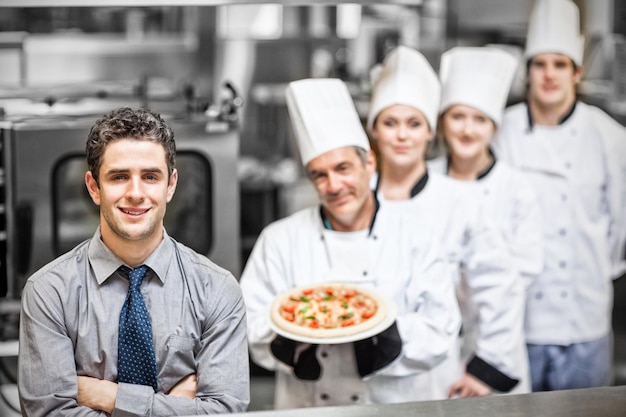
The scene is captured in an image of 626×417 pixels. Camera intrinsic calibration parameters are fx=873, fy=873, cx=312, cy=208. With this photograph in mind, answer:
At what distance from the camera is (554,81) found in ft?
9.36

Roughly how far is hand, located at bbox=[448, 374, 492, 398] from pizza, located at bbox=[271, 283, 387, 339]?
62cm

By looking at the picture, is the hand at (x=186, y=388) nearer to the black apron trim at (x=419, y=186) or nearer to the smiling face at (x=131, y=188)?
the smiling face at (x=131, y=188)

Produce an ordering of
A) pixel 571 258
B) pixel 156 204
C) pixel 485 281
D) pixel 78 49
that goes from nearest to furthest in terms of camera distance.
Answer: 1. pixel 156 204
2. pixel 485 281
3. pixel 571 258
4. pixel 78 49

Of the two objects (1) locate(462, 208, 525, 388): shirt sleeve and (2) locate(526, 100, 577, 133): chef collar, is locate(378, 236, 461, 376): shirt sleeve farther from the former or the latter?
(2) locate(526, 100, 577, 133): chef collar

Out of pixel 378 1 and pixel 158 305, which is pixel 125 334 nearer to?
pixel 158 305

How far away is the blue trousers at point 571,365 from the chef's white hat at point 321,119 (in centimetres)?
111

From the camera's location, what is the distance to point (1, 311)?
2354mm

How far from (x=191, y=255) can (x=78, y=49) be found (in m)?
2.89

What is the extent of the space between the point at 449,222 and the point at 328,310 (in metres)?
0.59

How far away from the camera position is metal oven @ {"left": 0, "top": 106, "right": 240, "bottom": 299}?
232 cm

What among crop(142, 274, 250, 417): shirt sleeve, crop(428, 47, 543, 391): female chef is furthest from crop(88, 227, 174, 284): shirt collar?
crop(428, 47, 543, 391): female chef

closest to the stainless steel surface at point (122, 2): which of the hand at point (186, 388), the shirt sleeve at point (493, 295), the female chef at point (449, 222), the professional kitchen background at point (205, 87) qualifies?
the professional kitchen background at point (205, 87)

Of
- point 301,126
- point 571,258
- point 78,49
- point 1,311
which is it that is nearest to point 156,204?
point 301,126

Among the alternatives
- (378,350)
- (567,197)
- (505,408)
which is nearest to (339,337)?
(378,350)
